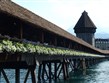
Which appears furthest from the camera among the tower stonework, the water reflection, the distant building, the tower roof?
the distant building

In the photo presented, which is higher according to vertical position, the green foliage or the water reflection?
the green foliage

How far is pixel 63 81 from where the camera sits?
3017 centimetres

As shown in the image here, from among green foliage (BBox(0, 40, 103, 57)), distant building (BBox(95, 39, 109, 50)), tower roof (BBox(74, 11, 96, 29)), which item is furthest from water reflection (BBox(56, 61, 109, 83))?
distant building (BBox(95, 39, 109, 50))

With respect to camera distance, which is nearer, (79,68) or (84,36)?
(79,68)

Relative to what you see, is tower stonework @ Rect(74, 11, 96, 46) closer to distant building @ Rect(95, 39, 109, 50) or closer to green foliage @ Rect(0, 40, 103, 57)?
distant building @ Rect(95, 39, 109, 50)

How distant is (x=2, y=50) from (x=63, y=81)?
17876mm

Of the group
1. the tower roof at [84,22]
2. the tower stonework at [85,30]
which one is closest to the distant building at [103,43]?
the tower roof at [84,22]

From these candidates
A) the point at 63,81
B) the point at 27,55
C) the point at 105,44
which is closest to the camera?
the point at 27,55

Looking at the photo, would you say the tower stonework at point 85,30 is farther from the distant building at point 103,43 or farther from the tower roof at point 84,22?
the distant building at point 103,43

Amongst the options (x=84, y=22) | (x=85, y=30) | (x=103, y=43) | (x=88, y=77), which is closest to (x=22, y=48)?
(x=88, y=77)

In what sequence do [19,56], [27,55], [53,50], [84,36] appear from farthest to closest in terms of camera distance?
[84,36] → [53,50] → [27,55] → [19,56]

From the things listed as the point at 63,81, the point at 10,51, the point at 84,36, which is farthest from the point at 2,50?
the point at 84,36

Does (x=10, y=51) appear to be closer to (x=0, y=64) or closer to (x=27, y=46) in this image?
(x=27, y=46)

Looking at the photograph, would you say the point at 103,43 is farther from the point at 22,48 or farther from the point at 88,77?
the point at 22,48
